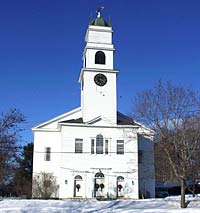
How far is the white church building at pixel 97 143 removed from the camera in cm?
3878

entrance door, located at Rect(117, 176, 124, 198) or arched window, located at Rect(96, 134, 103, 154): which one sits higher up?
arched window, located at Rect(96, 134, 103, 154)

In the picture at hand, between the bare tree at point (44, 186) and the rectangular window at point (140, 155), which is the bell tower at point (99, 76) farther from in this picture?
the bare tree at point (44, 186)

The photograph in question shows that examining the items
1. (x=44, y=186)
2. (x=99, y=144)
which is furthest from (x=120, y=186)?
(x=44, y=186)

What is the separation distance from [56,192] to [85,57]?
1599 centimetres

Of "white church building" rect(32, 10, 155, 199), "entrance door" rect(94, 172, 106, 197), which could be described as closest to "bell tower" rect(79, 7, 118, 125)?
"white church building" rect(32, 10, 155, 199)

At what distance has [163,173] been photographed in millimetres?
47000

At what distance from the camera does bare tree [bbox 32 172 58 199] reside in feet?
128

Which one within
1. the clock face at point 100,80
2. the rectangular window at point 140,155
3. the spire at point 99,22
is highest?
the spire at point 99,22

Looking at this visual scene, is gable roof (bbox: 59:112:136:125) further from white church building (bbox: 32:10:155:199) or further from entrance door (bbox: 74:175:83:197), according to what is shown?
entrance door (bbox: 74:175:83:197)

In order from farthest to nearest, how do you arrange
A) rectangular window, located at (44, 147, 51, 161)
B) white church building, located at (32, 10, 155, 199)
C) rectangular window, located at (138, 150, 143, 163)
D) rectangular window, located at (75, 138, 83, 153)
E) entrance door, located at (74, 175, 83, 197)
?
1. rectangular window, located at (138, 150, 143, 163)
2. rectangular window, located at (44, 147, 51, 161)
3. rectangular window, located at (75, 138, 83, 153)
4. white church building, located at (32, 10, 155, 199)
5. entrance door, located at (74, 175, 83, 197)

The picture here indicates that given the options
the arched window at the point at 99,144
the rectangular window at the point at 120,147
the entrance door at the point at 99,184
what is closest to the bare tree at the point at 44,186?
the entrance door at the point at 99,184

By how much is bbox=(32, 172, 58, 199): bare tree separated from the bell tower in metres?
7.43

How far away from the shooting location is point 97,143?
39.9m

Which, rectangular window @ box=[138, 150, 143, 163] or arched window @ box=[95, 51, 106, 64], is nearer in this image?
arched window @ box=[95, 51, 106, 64]
